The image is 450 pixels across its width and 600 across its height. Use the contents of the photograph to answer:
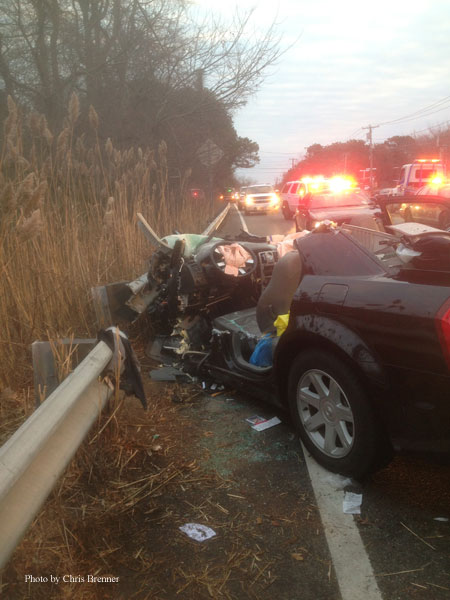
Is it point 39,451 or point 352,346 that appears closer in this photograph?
point 39,451

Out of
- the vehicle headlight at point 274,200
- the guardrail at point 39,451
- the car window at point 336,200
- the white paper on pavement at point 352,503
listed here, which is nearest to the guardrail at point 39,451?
the guardrail at point 39,451

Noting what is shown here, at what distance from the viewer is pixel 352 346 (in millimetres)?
3027

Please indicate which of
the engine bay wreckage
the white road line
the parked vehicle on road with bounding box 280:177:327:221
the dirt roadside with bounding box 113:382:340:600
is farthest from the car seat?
the parked vehicle on road with bounding box 280:177:327:221

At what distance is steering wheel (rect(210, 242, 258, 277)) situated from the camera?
17.8 feet

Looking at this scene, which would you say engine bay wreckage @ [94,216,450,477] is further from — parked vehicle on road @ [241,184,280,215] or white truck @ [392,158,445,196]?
parked vehicle on road @ [241,184,280,215]

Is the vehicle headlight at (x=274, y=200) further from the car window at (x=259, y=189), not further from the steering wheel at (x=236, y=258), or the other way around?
the steering wheel at (x=236, y=258)

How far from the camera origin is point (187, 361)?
5293 mm

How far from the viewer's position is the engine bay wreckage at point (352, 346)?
8.82 feet

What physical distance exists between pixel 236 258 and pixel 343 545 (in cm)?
321

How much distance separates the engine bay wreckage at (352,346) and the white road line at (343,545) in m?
0.14

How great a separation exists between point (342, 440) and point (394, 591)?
36.8 inches

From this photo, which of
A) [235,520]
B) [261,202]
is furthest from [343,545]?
[261,202]

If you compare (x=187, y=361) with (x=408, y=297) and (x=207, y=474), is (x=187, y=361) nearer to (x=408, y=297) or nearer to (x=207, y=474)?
(x=207, y=474)

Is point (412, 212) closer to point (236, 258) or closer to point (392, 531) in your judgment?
point (236, 258)
